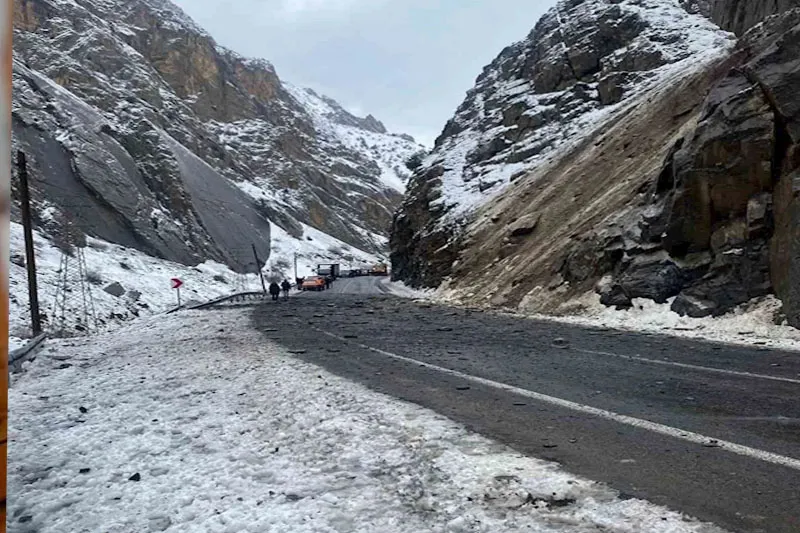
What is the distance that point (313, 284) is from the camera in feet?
161

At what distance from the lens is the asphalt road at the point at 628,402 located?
13.5 ft

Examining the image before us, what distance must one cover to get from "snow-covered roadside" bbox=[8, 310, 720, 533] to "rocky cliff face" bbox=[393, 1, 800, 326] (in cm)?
1034

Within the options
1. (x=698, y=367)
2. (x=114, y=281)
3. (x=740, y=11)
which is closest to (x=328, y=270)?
(x=114, y=281)

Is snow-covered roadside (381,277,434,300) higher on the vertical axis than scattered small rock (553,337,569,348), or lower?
lower

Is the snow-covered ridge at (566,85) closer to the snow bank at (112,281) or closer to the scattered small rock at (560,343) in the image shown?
the snow bank at (112,281)

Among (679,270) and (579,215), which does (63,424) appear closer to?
(679,270)

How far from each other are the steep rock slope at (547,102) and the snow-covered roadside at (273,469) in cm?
2775

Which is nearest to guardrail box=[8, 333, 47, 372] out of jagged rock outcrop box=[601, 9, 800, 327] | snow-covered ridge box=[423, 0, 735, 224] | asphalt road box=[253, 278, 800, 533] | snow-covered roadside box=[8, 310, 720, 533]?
snow-covered roadside box=[8, 310, 720, 533]

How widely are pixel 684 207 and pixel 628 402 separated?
11529mm

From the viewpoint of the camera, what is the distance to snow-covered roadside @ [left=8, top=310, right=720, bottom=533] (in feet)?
12.4

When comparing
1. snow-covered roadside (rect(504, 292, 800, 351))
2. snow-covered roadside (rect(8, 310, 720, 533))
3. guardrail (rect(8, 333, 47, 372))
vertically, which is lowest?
snow-covered roadside (rect(504, 292, 800, 351))

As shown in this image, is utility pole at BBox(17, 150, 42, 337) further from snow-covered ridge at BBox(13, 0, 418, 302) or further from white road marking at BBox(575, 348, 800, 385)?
snow-covered ridge at BBox(13, 0, 418, 302)

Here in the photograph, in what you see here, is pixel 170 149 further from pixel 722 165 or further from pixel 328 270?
pixel 722 165

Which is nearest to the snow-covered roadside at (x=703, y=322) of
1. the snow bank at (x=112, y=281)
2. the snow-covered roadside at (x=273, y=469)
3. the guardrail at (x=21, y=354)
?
the snow-covered roadside at (x=273, y=469)
